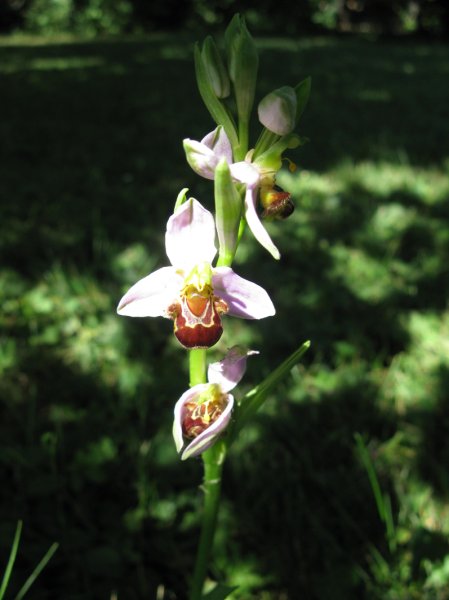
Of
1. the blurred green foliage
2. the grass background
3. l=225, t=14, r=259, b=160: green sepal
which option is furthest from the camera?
the blurred green foliage

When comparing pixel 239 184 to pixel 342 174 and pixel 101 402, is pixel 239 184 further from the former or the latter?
pixel 342 174

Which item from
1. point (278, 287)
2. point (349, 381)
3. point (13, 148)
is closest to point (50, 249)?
point (278, 287)

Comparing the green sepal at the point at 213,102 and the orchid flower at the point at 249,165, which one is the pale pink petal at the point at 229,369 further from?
the green sepal at the point at 213,102

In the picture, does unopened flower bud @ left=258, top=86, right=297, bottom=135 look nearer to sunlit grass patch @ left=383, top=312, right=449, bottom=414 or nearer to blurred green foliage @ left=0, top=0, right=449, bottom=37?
sunlit grass patch @ left=383, top=312, right=449, bottom=414

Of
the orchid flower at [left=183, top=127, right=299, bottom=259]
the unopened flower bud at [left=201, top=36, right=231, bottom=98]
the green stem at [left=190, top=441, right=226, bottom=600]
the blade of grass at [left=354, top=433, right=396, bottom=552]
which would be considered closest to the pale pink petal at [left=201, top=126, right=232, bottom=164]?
the orchid flower at [left=183, top=127, right=299, bottom=259]

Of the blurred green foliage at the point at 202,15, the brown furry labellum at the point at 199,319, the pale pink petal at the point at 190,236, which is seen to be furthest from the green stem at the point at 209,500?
the blurred green foliage at the point at 202,15

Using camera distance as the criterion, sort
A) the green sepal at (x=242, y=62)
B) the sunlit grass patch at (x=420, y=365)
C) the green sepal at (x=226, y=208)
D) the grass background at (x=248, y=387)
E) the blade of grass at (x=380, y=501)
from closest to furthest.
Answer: the green sepal at (x=226, y=208) < the green sepal at (x=242, y=62) < the blade of grass at (x=380, y=501) < the grass background at (x=248, y=387) < the sunlit grass patch at (x=420, y=365)
